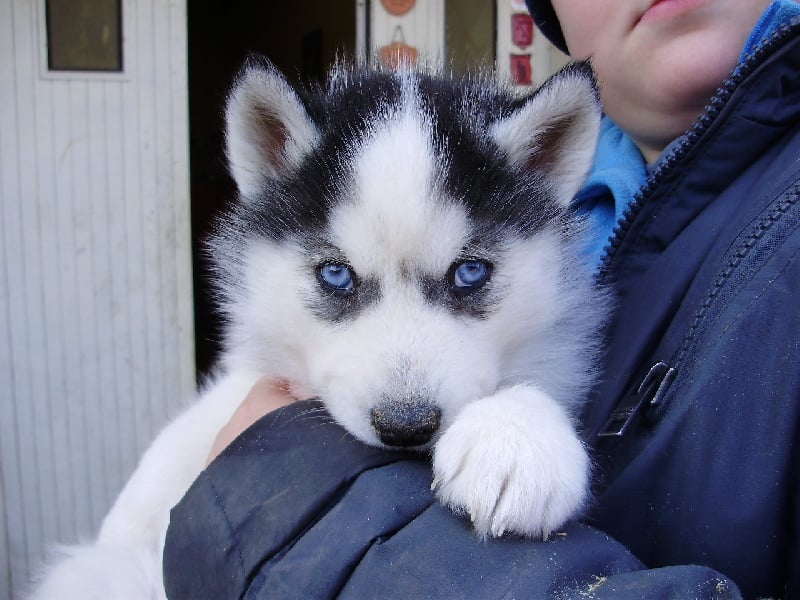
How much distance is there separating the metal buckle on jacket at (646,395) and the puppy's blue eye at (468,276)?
1.18 feet

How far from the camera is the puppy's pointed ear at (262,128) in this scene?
1462 mm

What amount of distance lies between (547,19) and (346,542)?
6.28 ft

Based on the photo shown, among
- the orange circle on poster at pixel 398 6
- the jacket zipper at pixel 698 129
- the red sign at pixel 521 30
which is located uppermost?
the orange circle on poster at pixel 398 6

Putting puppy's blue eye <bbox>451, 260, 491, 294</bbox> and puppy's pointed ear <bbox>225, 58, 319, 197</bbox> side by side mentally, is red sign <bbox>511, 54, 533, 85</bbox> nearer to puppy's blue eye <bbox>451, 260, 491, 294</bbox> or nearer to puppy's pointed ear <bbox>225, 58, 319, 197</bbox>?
puppy's pointed ear <bbox>225, 58, 319, 197</bbox>

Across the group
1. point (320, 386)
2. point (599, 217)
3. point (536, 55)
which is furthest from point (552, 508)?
point (536, 55)

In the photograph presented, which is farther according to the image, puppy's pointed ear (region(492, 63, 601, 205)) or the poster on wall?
the poster on wall

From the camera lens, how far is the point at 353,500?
3.63 feet

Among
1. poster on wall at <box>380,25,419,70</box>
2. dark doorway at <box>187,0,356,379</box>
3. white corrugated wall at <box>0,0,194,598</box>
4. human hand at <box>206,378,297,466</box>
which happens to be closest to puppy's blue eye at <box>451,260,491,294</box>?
human hand at <box>206,378,297,466</box>

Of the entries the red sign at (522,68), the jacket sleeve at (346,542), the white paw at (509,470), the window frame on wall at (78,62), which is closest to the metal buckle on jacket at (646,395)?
the white paw at (509,470)

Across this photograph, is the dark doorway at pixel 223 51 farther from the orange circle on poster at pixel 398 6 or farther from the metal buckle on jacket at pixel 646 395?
the metal buckle on jacket at pixel 646 395

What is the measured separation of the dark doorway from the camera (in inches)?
234

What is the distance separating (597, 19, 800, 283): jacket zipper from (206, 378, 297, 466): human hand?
2.60 ft

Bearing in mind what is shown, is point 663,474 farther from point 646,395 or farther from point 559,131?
point 559,131

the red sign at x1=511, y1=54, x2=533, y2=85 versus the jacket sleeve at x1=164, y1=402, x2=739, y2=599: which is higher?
the red sign at x1=511, y1=54, x2=533, y2=85
